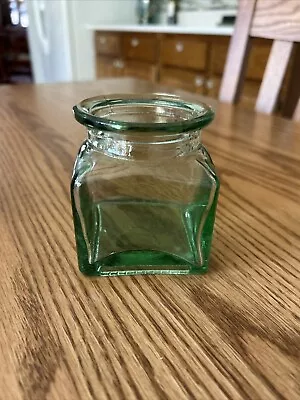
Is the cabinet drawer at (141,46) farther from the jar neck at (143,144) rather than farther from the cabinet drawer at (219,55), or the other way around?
the jar neck at (143,144)

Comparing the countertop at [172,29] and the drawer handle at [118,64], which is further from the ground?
the countertop at [172,29]

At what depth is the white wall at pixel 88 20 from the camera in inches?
110

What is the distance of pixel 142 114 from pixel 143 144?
0.20 feet

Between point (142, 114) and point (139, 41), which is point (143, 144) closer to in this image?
point (142, 114)

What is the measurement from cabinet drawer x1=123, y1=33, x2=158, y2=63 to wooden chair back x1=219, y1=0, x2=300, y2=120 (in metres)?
1.54

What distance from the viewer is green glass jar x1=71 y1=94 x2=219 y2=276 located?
0.29 metres

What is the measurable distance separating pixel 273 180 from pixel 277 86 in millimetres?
391

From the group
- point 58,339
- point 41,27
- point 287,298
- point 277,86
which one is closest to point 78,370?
point 58,339

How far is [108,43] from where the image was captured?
2750mm

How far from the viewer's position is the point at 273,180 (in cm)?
51

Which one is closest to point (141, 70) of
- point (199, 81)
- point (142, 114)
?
point (199, 81)

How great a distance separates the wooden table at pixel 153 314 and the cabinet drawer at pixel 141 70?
6.84ft

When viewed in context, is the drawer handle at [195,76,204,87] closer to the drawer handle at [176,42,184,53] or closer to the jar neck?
the drawer handle at [176,42,184,53]

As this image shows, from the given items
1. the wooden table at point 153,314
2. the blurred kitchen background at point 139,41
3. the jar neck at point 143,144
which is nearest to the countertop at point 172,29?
the blurred kitchen background at point 139,41
